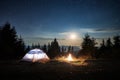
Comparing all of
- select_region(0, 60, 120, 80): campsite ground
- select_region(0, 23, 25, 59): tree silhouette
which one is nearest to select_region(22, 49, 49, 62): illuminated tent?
select_region(0, 60, 120, 80): campsite ground

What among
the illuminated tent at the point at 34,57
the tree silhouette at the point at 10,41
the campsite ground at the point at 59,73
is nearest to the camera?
the campsite ground at the point at 59,73

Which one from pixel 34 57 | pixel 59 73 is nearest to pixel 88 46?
pixel 34 57

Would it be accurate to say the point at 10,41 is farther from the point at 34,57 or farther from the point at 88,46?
the point at 88,46

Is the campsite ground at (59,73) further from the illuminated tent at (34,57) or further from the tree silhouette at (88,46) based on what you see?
the tree silhouette at (88,46)

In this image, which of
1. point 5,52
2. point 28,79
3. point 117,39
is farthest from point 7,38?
point 117,39

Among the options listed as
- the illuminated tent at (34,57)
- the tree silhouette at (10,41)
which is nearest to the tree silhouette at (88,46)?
the tree silhouette at (10,41)

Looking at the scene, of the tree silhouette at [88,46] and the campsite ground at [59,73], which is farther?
the tree silhouette at [88,46]

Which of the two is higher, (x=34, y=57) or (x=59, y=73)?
(x=34, y=57)

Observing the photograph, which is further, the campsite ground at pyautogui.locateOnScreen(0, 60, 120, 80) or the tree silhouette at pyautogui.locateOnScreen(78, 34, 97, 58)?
the tree silhouette at pyautogui.locateOnScreen(78, 34, 97, 58)

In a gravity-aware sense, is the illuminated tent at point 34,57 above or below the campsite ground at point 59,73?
above

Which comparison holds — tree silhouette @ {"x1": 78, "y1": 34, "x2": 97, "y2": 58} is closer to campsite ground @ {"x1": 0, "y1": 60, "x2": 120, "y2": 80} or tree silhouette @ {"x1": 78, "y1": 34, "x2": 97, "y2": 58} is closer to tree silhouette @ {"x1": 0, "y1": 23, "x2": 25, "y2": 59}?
tree silhouette @ {"x1": 0, "y1": 23, "x2": 25, "y2": 59}

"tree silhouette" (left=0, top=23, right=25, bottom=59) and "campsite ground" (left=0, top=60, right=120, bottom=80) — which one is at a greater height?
"tree silhouette" (left=0, top=23, right=25, bottom=59)

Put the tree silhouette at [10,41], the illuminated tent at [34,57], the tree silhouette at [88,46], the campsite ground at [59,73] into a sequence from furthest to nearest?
the tree silhouette at [88,46] → the tree silhouette at [10,41] → the illuminated tent at [34,57] → the campsite ground at [59,73]

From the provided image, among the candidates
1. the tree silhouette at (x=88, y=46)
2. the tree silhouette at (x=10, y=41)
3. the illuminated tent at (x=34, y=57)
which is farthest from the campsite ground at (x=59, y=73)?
the tree silhouette at (x=88, y=46)
